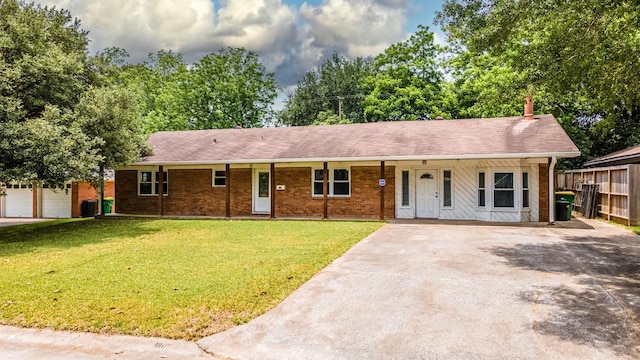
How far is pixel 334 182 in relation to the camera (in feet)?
57.2

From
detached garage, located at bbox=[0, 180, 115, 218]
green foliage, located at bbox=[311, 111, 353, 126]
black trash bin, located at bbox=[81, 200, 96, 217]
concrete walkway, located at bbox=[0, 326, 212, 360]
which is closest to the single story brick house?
black trash bin, located at bbox=[81, 200, 96, 217]

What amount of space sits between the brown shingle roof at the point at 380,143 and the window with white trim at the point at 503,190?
1105mm

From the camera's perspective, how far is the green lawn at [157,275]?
523cm

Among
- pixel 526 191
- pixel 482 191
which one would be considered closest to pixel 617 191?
pixel 526 191

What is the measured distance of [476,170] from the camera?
1590 cm

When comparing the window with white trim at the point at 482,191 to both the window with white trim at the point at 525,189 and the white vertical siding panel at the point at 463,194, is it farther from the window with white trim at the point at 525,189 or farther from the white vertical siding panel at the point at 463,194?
the window with white trim at the point at 525,189

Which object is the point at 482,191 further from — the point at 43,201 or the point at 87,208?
the point at 43,201

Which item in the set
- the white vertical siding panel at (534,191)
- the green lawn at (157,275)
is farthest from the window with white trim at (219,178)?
the white vertical siding panel at (534,191)

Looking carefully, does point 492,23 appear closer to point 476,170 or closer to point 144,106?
point 476,170

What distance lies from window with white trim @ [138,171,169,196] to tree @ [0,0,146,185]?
5.03 metres

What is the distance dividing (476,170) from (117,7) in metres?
16.1

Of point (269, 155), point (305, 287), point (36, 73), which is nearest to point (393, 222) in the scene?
point (269, 155)

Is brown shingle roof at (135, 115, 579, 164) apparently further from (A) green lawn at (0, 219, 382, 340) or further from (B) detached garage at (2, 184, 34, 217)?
(B) detached garage at (2, 184, 34, 217)

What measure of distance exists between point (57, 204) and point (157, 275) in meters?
17.1
